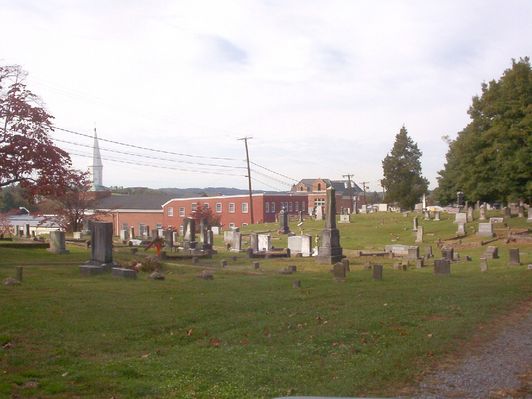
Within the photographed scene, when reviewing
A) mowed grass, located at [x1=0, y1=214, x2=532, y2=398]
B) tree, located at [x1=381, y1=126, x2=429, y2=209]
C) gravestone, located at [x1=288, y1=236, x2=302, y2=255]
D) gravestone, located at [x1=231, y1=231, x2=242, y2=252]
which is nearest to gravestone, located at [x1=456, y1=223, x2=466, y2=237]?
gravestone, located at [x1=288, y1=236, x2=302, y2=255]

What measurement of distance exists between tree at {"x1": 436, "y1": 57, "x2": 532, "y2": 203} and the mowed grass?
→ 23.3 metres

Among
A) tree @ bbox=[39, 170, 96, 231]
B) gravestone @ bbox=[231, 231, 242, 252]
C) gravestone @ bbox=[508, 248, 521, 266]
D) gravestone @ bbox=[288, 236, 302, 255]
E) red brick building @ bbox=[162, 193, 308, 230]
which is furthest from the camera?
red brick building @ bbox=[162, 193, 308, 230]

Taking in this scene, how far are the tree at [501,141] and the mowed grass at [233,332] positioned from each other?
23.3 meters

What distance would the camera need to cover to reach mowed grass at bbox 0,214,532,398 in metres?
7.18

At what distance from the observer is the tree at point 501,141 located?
3966cm

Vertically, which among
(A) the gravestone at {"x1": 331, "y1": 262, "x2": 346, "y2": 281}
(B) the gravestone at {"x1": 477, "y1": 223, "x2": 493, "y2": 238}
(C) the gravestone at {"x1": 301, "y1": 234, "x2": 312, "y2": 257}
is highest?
(B) the gravestone at {"x1": 477, "y1": 223, "x2": 493, "y2": 238}

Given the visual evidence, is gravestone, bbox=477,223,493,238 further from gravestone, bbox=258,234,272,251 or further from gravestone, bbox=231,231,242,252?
gravestone, bbox=231,231,242,252

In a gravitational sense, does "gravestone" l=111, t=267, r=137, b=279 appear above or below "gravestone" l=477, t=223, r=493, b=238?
below

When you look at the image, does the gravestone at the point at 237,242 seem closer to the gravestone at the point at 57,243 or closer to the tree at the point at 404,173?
the gravestone at the point at 57,243

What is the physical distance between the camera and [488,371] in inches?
309

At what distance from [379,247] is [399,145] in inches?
1478

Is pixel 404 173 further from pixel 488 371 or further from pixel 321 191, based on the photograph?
pixel 488 371

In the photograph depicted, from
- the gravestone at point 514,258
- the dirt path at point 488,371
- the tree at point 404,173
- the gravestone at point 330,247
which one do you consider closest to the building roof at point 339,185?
the tree at point 404,173

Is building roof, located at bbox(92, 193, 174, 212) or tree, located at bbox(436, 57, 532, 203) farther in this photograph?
building roof, located at bbox(92, 193, 174, 212)
